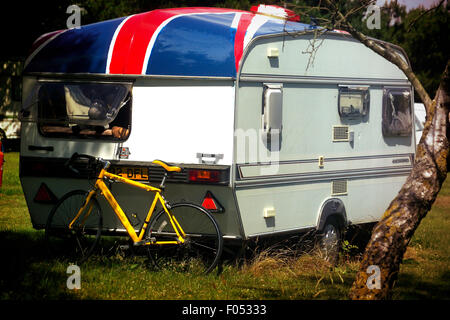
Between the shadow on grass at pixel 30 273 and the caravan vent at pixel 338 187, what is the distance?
3.39 meters

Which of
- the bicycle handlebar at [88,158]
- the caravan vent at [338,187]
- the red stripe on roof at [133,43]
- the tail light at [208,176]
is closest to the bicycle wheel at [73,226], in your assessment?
the bicycle handlebar at [88,158]

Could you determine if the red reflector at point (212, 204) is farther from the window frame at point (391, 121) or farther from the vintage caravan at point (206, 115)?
the window frame at point (391, 121)

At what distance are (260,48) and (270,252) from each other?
2.38 meters

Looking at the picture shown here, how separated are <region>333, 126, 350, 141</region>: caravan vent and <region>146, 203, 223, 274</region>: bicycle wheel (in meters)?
2.28

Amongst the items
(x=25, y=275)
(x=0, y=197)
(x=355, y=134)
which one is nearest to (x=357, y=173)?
(x=355, y=134)

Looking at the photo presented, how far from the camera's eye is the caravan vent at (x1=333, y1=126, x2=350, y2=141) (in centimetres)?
945

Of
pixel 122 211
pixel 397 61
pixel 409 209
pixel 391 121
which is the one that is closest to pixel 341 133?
pixel 391 121

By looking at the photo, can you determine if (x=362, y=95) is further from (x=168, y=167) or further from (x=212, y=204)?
(x=168, y=167)

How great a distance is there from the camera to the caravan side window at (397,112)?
10477 millimetres

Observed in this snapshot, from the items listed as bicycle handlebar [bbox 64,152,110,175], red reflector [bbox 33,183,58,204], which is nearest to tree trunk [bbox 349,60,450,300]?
bicycle handlebar [bbox 64,152,110,175]

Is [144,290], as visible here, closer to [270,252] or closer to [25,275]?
[25,275]

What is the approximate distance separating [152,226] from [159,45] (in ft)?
6.28

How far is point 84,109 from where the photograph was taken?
846cm

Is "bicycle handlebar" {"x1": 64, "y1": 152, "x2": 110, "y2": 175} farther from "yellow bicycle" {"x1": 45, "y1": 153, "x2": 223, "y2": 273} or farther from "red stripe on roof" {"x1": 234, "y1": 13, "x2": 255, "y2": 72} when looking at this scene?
"red stripe on roof" {"x1": 234, "y1": 13, "x2": 255, "y2": 72}
